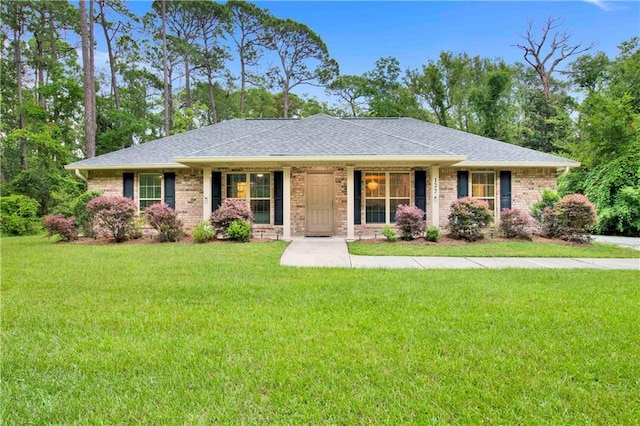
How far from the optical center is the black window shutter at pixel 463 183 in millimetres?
11430

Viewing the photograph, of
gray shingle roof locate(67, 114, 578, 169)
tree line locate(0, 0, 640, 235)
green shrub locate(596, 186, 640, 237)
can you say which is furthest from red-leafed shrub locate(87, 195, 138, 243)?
green shrub locate(596, 186, 640, 237)

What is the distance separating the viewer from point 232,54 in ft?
75.4

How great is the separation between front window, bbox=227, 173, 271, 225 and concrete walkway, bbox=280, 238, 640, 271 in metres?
3.65

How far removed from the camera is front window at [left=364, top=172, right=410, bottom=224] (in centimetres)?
1137

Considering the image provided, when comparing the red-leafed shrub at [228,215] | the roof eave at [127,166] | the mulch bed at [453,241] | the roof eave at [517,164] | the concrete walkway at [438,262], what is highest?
the roof eave at [127,166]

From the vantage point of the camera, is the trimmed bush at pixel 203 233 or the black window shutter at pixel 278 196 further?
the black window shutter at pixel 278 196

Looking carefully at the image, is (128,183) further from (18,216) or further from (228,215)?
(18,216)

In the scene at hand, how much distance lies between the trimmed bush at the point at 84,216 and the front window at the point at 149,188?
1530 millimetres

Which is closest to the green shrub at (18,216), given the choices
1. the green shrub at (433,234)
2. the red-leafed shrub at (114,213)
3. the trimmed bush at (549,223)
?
the red-leafed shrub at (114,213)

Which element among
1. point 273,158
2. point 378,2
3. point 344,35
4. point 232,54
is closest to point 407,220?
point 273,158

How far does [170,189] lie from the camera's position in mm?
11609

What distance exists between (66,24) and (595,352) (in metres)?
27.1

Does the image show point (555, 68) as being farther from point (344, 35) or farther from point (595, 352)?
point (595, 352)

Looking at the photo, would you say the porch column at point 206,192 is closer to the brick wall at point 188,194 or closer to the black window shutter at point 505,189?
the brick wall at point 188,194
